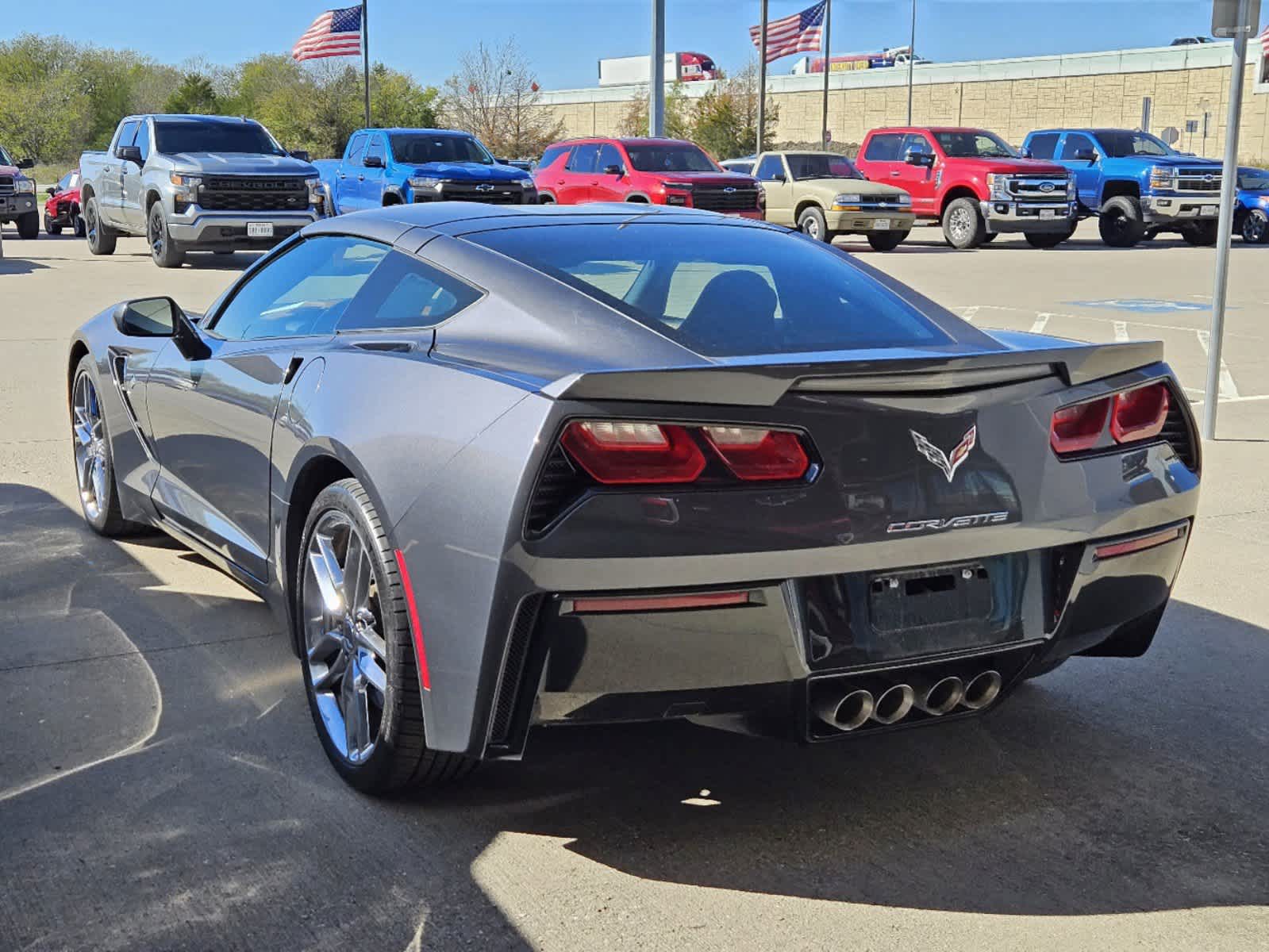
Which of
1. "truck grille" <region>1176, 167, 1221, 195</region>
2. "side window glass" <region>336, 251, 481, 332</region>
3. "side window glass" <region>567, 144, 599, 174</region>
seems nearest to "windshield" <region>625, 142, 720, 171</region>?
"side window glass" <region>567, 144, 599, 174</region>

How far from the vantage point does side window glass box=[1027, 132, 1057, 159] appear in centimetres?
2830

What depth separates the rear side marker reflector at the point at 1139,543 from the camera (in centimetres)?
339

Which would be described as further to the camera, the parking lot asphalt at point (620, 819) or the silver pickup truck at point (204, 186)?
the silver pickup truck at point (204, 186)

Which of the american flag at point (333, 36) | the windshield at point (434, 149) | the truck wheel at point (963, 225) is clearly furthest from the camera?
the american flag at point (333, 36)

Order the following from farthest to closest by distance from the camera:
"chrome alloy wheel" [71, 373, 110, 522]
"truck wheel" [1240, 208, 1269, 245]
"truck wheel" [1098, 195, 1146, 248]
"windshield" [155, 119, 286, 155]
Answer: "truck wheel" [1240, 208, 1269, 245], "truck wheel" [1098, 195, 1146, 248], "windshield" [155, 119, 286, 155], "chrome alloy wheel" [71, 373, 110, 522]

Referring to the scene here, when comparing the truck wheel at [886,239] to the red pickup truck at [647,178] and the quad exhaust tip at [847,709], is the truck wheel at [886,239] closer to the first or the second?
the red pickup truck at [647,178]

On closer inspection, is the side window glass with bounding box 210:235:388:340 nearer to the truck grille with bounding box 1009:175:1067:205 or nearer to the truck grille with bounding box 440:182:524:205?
the truck grille with bounding box 440:182:524:205

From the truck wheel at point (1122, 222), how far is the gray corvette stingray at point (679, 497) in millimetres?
24398

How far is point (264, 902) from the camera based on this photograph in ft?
9.96

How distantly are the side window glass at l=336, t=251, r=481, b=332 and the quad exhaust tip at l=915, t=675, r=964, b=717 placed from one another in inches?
56.8

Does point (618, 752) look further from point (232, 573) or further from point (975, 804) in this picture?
point (232, 573)

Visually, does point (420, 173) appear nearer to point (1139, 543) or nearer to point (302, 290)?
point (302, 290)

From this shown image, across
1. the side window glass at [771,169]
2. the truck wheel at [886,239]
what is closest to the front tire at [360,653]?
the truck wheel at [886,239]

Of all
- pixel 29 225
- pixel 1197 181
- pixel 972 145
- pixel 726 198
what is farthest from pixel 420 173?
pixel 1197 181
